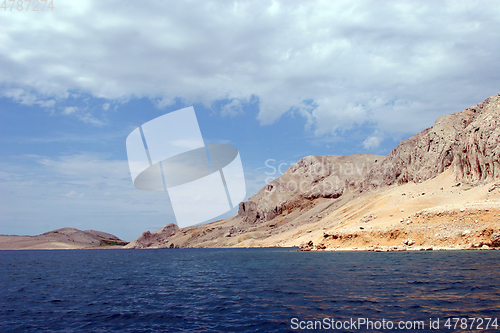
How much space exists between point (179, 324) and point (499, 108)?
92.2 metres

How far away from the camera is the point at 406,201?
87562mm

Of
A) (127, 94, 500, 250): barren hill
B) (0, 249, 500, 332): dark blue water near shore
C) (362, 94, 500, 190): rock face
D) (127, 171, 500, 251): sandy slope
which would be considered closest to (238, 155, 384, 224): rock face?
(127, 94, 500, 250): barren hill

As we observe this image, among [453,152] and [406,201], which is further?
[453,152]

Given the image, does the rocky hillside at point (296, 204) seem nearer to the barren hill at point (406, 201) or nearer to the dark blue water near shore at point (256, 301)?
the barren hill at point (406, 201)

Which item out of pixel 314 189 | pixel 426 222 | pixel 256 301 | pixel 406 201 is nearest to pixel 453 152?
pixel 406 201

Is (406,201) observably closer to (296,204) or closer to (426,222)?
(426,222)

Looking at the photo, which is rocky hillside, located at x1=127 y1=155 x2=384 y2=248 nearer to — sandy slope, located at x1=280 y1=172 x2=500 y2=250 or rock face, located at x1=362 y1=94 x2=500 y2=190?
rock face, located at x1=362 y1=94 x2=500 y2=190

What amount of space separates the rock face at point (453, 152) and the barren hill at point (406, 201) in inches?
10.1

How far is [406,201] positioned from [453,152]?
93.8ft

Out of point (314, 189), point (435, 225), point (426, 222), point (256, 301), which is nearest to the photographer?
point (256, 301)

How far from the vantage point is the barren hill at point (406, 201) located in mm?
53719

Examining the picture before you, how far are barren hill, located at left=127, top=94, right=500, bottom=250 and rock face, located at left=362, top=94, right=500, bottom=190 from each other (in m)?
0.26

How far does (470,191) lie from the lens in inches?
2948

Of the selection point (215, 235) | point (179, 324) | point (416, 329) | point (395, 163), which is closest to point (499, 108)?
point (395, 163)
